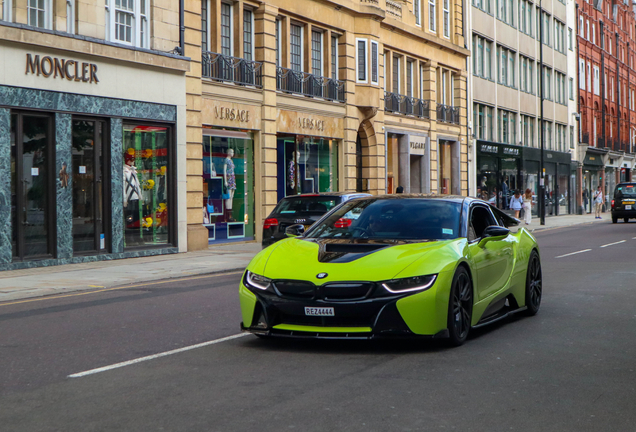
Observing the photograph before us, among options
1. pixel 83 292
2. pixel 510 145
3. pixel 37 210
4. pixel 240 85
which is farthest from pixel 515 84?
pixel 83 292

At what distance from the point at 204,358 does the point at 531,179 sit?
48514 mm

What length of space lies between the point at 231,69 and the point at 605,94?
55280 millimetres

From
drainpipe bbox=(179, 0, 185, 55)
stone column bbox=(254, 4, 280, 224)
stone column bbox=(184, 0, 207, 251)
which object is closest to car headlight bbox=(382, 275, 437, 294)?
stone column bbox=(184, 0, 207, 251)

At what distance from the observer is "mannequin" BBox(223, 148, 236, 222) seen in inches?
1030

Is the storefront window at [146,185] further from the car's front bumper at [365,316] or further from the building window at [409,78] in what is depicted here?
the building window at [409,78]

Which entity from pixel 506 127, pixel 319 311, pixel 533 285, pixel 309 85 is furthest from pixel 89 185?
pixel 506 127

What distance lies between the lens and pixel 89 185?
66.7 ft

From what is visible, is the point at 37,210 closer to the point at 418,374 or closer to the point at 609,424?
the point at 418,374

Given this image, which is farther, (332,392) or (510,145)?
(510,145)

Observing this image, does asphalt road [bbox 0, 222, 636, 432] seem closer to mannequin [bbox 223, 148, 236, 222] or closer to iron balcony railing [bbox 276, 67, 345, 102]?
mannequin [bbox 223, 148, 236, 222]

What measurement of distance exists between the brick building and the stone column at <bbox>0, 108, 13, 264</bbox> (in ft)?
175

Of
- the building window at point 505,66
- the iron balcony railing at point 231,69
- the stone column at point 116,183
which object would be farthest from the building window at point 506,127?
the stone column at point 116,183

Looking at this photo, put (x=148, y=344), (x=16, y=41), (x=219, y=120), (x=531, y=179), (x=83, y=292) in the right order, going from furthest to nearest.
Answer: (x=531, y=179), (x=219, y=120), (x=16, y=41), (x=83, y=292), (x=148, y=344)

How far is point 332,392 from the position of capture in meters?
5.96
